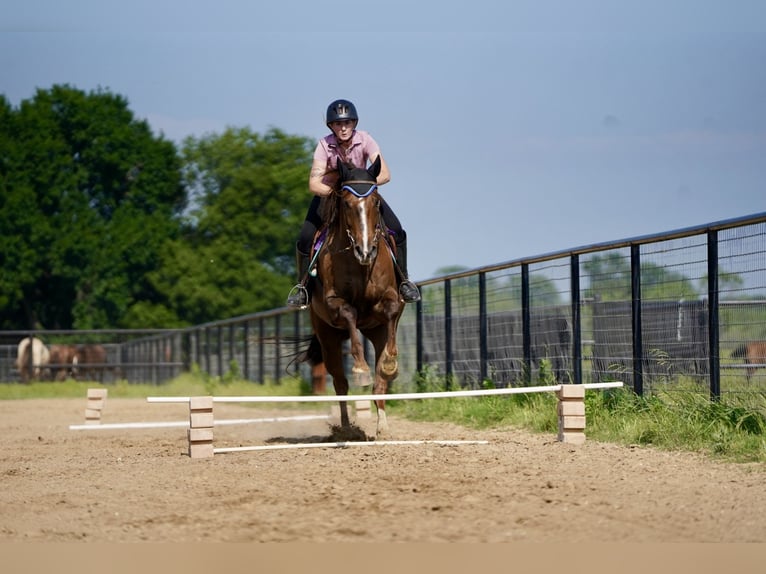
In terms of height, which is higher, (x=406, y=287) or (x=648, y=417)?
(x=406, y=287)

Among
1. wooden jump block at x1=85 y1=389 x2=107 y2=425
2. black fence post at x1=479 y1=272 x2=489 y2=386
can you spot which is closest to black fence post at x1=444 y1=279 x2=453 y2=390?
black fence post at x1=479 y1=272 x2=489 y2=386

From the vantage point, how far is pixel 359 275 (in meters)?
10.7

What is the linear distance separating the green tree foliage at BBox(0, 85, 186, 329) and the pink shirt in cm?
5021

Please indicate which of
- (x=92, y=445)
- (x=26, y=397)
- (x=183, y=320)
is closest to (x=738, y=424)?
(x=92, y=445)

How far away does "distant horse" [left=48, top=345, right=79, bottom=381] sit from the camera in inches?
1614

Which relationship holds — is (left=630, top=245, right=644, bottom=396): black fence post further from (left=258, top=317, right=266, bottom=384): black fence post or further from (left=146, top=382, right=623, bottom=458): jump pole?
(left=258, top=317, right=266, bottom=384): black fence post

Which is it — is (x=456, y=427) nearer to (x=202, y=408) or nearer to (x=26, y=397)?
(x=202, y=408)

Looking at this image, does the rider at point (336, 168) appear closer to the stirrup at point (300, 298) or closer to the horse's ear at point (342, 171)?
the stirrup at point (300, 298)

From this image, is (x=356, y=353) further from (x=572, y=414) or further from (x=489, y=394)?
(x=572, y=414)

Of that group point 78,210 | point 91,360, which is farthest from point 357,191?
point 78,210

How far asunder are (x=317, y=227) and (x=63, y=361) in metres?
33.1

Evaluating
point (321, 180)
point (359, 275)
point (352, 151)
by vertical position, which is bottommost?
point (359, 275)

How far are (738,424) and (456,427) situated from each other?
4762mm

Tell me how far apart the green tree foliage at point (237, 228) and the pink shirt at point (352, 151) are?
54141mm
